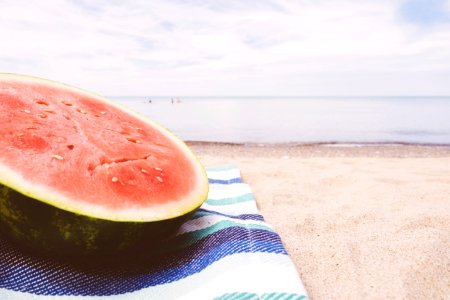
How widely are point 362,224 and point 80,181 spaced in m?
1.30

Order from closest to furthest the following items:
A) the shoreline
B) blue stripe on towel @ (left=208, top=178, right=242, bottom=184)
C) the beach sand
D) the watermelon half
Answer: the watermelon half, the beach sand, blue stripe on towel @ (left=208, top=178, right=242, bottom=184), the shoreline

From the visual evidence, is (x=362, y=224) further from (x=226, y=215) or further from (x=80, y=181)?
(x=80, y=181)

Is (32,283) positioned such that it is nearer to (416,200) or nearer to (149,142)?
(149,142)

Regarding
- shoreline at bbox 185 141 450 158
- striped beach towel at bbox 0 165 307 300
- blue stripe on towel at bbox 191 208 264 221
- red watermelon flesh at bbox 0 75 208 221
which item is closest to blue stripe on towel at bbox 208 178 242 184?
blue stripe on towel at bbox 191 208 264 221

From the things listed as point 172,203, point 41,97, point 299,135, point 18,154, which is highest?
point 41,97

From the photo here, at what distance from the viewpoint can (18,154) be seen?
3.65 ft

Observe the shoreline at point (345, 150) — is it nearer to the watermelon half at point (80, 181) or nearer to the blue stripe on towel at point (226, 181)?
the blue stripe on towel at point (226, 181)

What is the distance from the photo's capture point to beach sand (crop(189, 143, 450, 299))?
1260mm

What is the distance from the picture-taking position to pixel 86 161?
3.82 feet

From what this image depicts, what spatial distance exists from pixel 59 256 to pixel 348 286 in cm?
93

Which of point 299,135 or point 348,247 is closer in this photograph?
point 348,247

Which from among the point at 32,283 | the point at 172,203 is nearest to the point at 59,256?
the point at 32,283

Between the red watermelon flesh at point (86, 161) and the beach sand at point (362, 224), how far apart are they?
54cm

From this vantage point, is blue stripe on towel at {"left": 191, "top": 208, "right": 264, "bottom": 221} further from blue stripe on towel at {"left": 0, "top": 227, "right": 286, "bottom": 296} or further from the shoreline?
the shoreline
